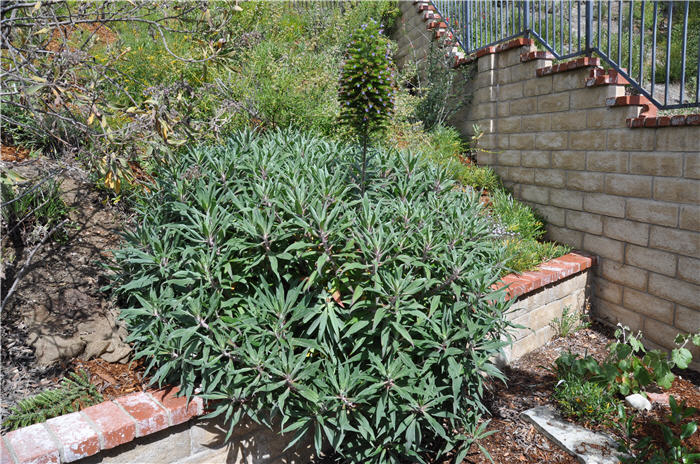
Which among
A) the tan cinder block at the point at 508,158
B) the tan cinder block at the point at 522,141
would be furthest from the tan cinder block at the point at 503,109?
the tan cinder block at the point at 508,158

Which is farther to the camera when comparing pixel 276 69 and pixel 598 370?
pixel 276 69

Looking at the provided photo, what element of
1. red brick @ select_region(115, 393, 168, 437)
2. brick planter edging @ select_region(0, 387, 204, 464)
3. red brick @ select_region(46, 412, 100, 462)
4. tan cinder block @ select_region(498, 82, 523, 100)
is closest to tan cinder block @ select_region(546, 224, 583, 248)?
tan cinder block @ select_region(498, 82, 523, 100)

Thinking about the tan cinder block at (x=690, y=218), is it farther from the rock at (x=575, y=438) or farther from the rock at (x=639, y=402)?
the rock at (x=575, y=438)

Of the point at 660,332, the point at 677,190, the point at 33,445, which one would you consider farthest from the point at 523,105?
the point at 33,445

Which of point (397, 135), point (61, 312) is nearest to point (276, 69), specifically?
point (397, 135)

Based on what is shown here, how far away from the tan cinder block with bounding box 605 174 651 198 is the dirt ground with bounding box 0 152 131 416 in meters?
3.98

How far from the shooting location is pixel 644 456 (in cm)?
267

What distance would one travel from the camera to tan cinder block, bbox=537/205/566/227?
4887 millimetres

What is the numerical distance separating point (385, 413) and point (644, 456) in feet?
4.92

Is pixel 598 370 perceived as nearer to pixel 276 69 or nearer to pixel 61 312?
pixel 61 312

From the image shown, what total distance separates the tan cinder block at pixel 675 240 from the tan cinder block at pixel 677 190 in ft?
0.79

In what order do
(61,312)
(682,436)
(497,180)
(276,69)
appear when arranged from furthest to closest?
1. (497,180)
2. (276,69)
3. (61,312)
4. (682,436)

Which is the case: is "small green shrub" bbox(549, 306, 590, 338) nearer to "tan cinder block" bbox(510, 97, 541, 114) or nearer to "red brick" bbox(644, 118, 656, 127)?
"red brick" bbox(644, 118, 656, 127)

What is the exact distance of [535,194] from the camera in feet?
17.1
